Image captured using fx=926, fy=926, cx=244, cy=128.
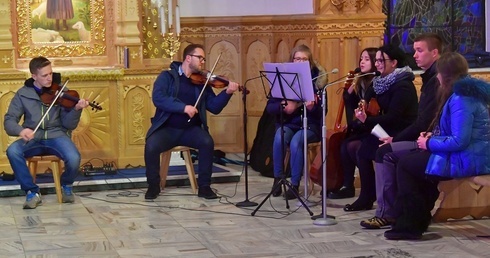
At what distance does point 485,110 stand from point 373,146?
1.22 metres

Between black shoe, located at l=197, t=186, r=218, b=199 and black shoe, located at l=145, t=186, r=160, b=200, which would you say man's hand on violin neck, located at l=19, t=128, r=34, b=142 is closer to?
black shoe, located at l=145, t=186, r=160, b=200

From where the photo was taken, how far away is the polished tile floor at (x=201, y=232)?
5637 millimetres

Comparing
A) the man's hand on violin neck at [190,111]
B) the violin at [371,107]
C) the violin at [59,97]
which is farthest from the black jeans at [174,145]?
the violin at [371,107]

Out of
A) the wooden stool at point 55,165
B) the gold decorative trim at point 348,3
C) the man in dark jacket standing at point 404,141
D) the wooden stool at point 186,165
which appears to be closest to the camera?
the man in dark jacket standing at point 404,141

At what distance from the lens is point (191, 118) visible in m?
7.60

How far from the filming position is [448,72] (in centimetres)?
576

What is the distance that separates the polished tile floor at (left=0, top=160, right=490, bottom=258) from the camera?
18.5ft

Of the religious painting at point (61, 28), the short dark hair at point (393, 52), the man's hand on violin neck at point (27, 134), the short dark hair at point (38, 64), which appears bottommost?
the man's hand on violin neck at point (27, 134)

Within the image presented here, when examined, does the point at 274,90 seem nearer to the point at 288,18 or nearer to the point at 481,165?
the point at 481,165

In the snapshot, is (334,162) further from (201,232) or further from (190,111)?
(201,232)

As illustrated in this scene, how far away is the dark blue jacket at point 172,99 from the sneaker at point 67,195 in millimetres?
768

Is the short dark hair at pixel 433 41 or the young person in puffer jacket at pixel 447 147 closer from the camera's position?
the young person in puffer jacket at pixel 447 147

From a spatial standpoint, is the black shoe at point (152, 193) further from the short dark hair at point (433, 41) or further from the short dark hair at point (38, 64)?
the short dark hair at point (433, 41)

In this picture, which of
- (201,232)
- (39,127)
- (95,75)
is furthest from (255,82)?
(201,232)
